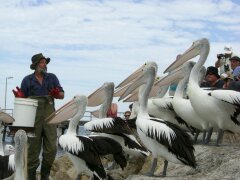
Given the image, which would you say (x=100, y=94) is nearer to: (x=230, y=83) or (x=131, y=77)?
(x=131, y=77)

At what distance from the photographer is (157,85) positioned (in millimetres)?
8227

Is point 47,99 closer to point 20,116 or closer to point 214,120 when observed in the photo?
point 20,116

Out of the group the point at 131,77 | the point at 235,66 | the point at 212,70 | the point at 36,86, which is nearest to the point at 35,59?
the point at 36,86

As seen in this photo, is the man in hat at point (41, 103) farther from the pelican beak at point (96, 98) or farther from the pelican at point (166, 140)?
the pelican at point (166, 140)

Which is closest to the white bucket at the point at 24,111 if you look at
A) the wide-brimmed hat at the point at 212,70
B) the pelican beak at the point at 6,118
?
the pelican beak at the point at 6,118

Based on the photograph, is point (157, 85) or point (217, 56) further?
point (217, 56)

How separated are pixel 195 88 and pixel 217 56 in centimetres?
300

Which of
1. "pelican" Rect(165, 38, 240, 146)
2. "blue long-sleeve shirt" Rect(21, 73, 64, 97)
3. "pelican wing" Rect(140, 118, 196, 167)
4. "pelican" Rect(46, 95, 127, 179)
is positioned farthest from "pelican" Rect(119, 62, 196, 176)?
"blue long-sleeve shirt" Rect(21, 73, 64, 97)

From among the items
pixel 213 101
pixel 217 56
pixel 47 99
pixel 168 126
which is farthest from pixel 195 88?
pixel 217 56

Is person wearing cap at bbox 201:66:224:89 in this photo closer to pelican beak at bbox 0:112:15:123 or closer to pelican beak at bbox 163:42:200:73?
pelican beak at bbox 163:42:200:73

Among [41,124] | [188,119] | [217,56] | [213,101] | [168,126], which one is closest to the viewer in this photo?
[168,126]

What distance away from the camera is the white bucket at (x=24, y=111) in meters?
7.52

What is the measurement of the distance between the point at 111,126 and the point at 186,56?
152 centimetres

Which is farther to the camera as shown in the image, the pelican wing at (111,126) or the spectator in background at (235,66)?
the spectator in background at (235,66)
